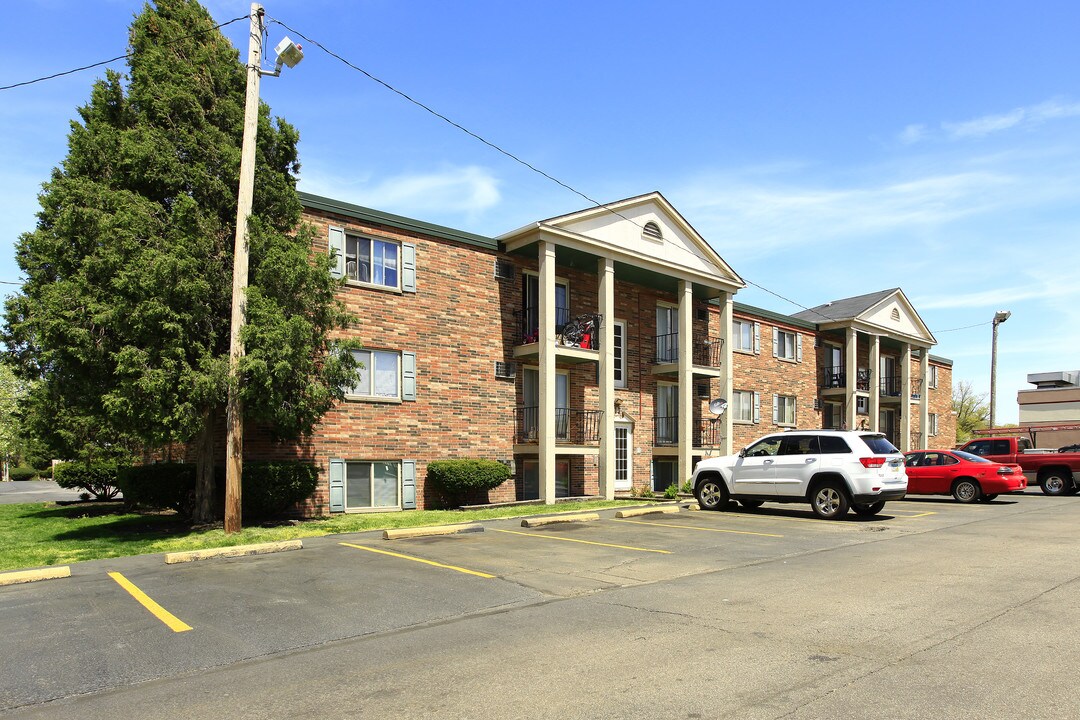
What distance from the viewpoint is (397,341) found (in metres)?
18.3

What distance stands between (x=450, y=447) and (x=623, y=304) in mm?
8045

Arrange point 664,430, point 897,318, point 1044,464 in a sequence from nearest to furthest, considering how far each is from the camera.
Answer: point 1044,464
point 664,430
point 897,318

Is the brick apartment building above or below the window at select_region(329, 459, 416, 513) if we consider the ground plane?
above

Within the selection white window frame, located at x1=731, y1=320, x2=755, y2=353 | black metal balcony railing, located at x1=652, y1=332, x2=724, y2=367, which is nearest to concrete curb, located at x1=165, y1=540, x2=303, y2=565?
black metal balcony railing, located at x1=652, y1=332, x2=724, y2=367

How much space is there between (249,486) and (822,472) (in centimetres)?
1139

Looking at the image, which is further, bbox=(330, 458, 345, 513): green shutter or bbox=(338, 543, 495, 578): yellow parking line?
bbox=(330, 458, 345, 513): green shutter

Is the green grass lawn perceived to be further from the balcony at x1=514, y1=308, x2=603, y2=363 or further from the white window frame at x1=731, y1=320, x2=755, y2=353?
the white window frame at x1=731, y1=320, x2=755, y2=353

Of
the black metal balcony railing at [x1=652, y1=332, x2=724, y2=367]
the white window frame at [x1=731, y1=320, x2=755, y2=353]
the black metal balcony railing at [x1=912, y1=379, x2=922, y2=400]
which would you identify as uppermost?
the white window frame at [x1=731, y1=320, x2=755, y2=353]

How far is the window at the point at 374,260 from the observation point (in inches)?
689

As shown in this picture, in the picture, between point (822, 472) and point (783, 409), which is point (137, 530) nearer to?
point (822, 472)

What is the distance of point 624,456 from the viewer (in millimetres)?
23938

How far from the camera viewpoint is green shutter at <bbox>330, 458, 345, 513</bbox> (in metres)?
16.9

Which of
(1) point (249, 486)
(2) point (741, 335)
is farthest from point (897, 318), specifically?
(1) point (249, 486)

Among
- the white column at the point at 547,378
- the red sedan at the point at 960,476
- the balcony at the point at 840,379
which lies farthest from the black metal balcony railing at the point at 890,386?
the white column at the point at 547,378
